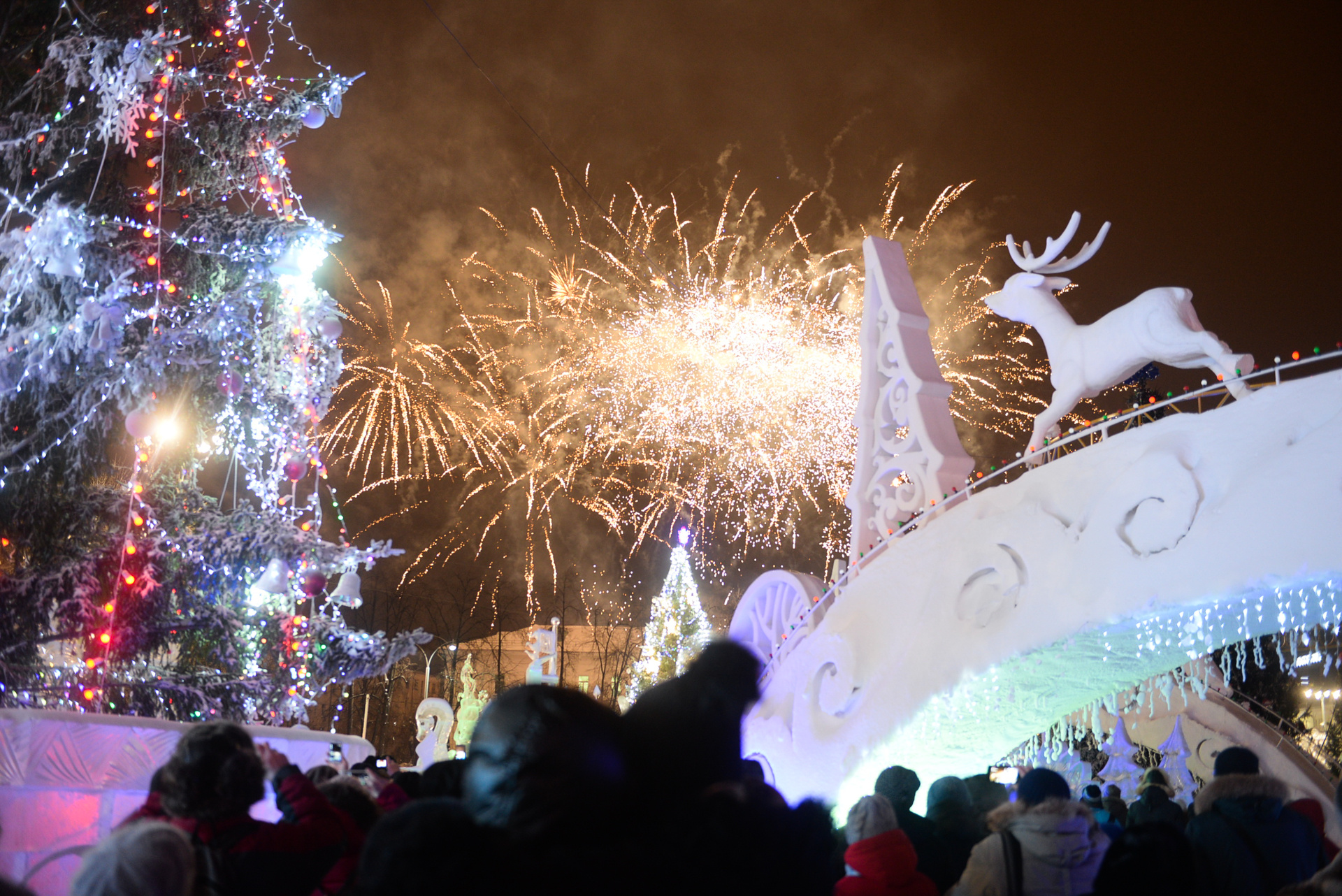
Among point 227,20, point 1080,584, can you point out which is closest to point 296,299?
point 227,20

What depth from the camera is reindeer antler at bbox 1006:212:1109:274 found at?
8.96 m

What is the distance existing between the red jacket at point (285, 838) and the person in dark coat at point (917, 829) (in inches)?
87.1

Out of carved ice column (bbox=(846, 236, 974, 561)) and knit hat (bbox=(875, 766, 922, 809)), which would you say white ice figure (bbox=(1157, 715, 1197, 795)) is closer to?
carved ice column (bbox=(846, 236, 974, 561))

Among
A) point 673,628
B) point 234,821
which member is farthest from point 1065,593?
point 673,628

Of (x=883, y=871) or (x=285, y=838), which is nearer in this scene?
(x=285, y=838)

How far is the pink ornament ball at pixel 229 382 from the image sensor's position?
28.8ft

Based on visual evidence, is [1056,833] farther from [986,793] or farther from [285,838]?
[285,838]

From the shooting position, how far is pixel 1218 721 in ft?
42.9

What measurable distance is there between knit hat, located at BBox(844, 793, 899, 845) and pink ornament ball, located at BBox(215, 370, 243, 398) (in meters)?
7.26

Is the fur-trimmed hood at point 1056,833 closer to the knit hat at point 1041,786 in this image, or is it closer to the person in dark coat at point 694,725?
the knit hat at point 1041,786

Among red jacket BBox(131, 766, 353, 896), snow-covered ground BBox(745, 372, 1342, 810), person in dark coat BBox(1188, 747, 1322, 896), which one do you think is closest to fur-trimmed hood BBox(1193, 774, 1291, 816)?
person in dark coat BBox(1188, 747, 1322, 896)

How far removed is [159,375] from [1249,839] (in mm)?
8144

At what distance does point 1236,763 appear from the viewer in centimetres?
404

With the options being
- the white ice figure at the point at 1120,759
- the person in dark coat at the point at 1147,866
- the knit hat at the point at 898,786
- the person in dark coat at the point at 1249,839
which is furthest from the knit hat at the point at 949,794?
the white ice figure at the point at 1120,759
